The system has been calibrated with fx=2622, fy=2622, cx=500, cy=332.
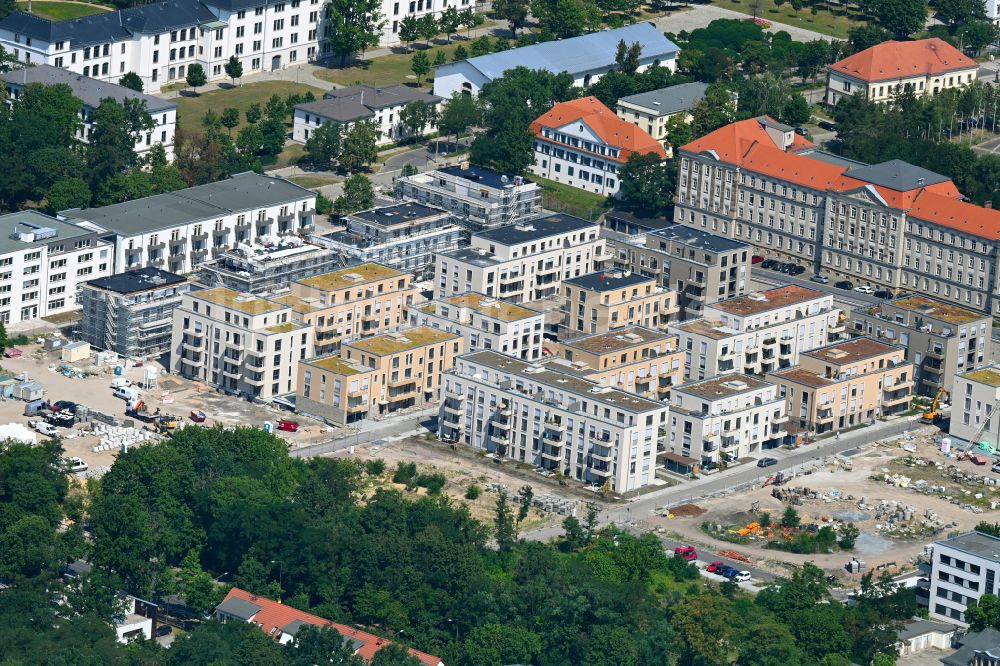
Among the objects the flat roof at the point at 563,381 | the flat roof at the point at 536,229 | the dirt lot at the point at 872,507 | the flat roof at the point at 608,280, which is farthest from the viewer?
the flat roof at the point at 536,229

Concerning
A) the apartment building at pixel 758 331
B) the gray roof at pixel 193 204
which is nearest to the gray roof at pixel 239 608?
the apartment building at pixel 758 331

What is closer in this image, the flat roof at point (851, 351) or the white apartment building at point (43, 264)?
the flat roof at point (851, 351)

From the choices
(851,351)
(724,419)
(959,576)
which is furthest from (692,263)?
(959,576)

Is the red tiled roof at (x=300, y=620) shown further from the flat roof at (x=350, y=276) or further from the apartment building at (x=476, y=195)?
the apartment building at (x=476, y=195)

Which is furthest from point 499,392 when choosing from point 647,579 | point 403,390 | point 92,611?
point 92,611

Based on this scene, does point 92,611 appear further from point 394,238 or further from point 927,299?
point 927,299

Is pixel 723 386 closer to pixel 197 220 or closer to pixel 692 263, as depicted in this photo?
pixel 692 263
